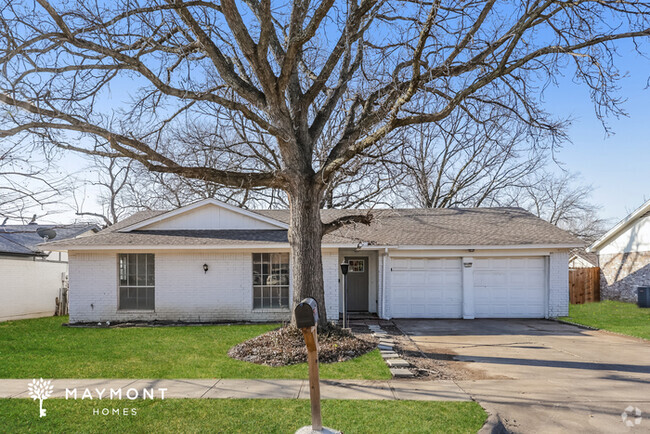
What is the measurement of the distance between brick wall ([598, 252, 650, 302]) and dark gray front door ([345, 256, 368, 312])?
12031 mm

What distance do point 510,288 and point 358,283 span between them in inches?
208

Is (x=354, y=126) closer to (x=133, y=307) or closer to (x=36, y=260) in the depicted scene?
(x=133, y=307)

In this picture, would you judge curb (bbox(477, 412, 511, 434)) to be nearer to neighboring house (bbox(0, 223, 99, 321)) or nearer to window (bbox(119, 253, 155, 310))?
window (bbox(119, 253, 155, 310))

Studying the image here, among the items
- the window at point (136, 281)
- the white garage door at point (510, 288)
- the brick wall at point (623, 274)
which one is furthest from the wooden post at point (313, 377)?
the brick wall at point (623, 274)

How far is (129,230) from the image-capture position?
15.0m

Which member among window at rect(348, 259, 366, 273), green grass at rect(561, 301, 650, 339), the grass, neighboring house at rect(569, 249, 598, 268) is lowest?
green grass at rect(561, 301, 650, 339)

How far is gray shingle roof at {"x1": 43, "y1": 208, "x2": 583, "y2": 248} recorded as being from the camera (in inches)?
548

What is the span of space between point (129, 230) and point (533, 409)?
519 inches

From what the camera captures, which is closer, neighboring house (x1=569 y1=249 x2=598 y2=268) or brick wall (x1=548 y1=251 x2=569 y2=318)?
brick wall (x1=548 y1=251 x2=569 y2=318)

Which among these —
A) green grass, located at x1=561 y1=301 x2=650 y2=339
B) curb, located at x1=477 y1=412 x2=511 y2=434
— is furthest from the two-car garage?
curb, located at x1=477 y1=412 x2=511 y2=434

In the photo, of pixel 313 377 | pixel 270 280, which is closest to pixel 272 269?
pixel 270 280


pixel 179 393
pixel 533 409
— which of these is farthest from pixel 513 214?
pixel 179 393

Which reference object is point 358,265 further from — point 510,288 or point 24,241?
point 24,241

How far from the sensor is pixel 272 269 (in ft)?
47.4
